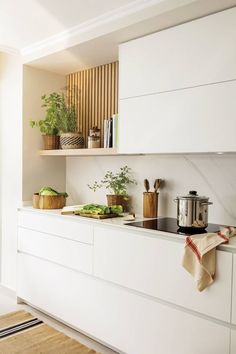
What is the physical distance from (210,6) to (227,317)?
1.72 m

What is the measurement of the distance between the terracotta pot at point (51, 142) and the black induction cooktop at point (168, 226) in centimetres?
132

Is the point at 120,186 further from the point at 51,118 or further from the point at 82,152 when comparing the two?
the point at 51,118

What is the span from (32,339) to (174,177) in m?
1.61

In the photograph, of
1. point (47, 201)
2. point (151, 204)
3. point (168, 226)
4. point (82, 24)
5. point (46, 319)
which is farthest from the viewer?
point (47, 201)

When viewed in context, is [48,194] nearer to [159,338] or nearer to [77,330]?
[77,330]

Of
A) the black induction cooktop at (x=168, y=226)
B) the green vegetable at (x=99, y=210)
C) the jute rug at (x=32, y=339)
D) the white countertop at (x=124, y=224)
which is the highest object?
the green vegetable at (x=99, y=210)

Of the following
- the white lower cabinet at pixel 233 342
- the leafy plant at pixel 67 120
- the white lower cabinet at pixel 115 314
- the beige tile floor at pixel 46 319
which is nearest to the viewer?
the white lower cabinet at pixel 233 342

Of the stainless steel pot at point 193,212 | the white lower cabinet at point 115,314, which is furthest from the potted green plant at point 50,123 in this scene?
the stainless steel pot at point 193,212

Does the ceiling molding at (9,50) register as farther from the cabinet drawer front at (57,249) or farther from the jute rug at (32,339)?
the jute rug at (32,339)

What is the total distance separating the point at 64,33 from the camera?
9.14 feet

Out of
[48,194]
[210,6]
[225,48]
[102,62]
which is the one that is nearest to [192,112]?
[225,48]

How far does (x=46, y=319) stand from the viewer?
2969 mm

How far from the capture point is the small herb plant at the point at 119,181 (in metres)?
2.99

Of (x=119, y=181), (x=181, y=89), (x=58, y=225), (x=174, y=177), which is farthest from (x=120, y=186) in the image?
(x=181, y=89)
